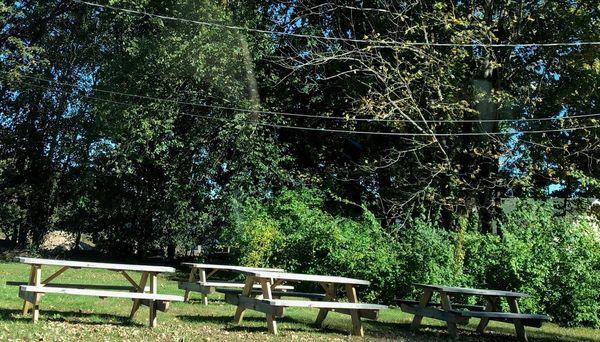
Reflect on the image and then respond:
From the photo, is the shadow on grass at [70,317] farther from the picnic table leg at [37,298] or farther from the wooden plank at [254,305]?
the wooden plank at [254,305]

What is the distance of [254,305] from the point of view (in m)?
8.28

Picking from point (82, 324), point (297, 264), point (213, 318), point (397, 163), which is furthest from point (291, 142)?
point (82, 324)

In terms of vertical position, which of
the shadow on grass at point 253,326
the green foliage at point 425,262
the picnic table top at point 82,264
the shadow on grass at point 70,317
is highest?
the green foliage at point 425,262

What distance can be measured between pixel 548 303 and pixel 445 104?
6.80m

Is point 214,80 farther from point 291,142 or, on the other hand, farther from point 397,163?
point 397,163

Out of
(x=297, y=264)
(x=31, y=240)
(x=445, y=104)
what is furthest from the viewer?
(x=31, y=240)

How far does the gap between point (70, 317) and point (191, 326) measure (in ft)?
5.52

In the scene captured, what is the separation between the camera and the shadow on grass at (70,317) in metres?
7.95

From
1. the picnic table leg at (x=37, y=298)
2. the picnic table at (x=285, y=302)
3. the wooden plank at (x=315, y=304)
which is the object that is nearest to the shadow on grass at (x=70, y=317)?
the picnic table leg at (x=37, y=298)

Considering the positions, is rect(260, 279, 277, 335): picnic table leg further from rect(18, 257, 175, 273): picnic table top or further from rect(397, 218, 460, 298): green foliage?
rect(397, 218, 460, 298): green foliage

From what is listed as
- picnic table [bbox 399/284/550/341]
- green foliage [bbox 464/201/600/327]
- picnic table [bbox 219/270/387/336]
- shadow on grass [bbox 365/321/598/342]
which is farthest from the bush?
picnic table [bbox 219/270/387/336]

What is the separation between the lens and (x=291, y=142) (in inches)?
894

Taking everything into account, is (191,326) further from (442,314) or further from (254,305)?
(442,314)

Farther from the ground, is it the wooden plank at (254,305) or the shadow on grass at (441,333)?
the wooden plank at (254,305)
